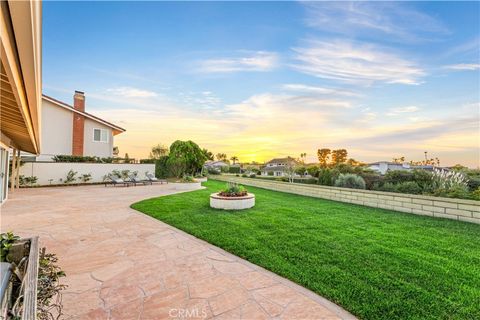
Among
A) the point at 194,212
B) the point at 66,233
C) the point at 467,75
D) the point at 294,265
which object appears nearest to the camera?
the point at 294,265

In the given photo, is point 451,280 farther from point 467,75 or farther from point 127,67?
point 127,67

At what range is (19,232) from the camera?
5.28 meters

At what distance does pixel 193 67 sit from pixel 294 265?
A: 10.0m

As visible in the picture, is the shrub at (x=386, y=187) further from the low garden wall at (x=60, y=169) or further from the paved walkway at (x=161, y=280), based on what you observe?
the low garden wall at (x=60, y=169)

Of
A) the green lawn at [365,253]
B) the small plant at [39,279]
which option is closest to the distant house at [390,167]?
the green lawn at [365,253]

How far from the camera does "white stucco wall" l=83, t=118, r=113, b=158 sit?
64.9ft

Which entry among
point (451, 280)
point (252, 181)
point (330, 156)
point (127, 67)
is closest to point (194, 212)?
point (451, 280)

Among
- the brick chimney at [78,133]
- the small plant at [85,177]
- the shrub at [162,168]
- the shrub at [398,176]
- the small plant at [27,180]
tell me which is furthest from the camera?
the shrub at [162,168]

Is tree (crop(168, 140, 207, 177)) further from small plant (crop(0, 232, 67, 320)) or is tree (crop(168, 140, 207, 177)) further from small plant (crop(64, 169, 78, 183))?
small plant (crop(0, 232, 67, 320))

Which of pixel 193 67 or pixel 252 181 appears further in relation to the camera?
pixel 252 181

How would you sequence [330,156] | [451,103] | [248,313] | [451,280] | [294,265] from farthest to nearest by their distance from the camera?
1. [330,156]
2. [451,103]
3. [294,265]
4. [451,280]
5. [248,313]

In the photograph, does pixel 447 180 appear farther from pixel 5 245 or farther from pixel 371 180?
pixel 5 245

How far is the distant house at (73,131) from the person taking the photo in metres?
17.8

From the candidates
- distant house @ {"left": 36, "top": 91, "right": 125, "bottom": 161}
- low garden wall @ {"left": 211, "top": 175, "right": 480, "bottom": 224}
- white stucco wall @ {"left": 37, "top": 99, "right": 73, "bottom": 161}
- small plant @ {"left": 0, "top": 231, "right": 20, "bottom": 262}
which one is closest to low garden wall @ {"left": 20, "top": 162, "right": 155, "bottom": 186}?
distant house @ {"left": 36, "top": 91, "right": 125, "bottom": 161}
